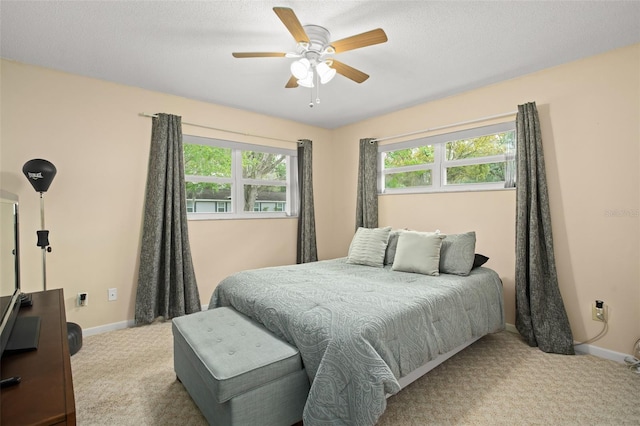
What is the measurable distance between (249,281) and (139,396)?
0.97m

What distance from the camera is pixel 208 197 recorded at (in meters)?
3.75

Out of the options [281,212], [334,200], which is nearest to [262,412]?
[281,212]

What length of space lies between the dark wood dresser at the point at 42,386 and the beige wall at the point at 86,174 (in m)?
1.65

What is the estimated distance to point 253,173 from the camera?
163 inches

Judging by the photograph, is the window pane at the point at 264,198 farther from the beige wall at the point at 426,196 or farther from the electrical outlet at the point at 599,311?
the electrical outlet at the point at 599,311

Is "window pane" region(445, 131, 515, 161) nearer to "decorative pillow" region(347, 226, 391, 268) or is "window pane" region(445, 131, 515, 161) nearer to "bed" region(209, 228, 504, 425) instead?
"bed" region(209, 228, 504, 425)

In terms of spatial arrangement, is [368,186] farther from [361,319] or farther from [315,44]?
[361,319]

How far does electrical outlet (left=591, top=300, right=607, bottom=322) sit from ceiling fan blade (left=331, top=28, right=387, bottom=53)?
2.60 m

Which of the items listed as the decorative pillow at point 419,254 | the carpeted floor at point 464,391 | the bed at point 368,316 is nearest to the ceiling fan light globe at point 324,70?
the bed at point 368,316

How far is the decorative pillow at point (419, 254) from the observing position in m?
2.75

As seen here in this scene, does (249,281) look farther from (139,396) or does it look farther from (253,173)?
(253,173)

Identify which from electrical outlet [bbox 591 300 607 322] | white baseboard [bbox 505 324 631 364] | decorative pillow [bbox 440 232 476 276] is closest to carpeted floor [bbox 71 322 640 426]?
white baseboard [bbox 505 324 631 364]

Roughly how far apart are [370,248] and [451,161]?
1.33 m

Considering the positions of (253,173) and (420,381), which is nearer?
(420,381)
